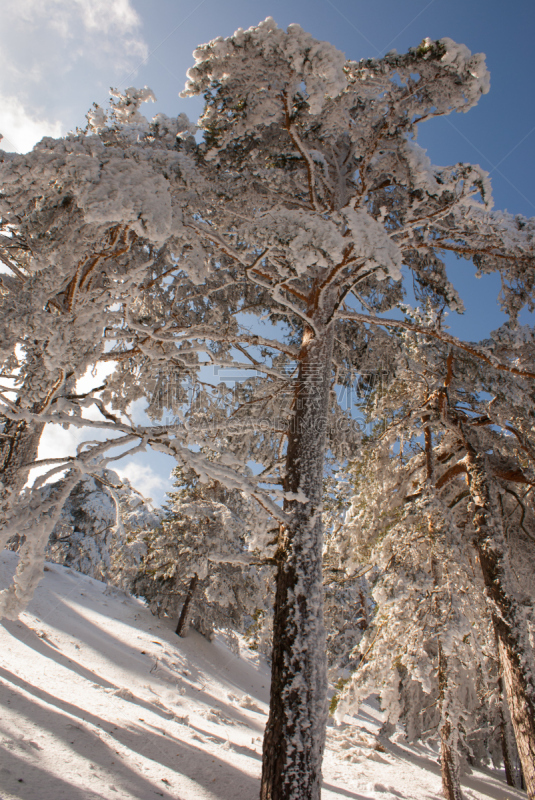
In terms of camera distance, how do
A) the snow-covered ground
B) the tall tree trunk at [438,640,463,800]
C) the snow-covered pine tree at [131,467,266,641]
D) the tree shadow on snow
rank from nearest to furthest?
the snow-covered ground
the tree shadow on snow
the tall tree trunk at [438,640,463,800]
the snow-covered pine tree at [131,467,266,641]

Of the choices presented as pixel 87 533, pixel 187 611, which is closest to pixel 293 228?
pixel 187 611

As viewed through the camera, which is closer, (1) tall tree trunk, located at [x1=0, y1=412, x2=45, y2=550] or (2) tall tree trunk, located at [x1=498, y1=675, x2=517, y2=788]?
(1) tall tree trunk, located at [x1=0, y1=412, x2=45, y2=550]

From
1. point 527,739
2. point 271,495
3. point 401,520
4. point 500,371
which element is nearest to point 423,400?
point 500,371

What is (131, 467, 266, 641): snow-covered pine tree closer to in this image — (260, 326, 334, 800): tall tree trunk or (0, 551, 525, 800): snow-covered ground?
(0, 551, 525, 800): snow-covered ground

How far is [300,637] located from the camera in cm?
451

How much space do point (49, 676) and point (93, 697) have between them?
47.2 inches

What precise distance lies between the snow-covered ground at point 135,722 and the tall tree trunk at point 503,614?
10.0ft

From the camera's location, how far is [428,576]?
7.10 m

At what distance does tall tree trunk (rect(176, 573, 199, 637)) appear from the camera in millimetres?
17797

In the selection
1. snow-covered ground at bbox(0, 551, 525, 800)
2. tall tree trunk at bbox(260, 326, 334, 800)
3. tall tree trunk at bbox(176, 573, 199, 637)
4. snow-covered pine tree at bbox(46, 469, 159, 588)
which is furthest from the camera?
snow-covered pine tree at bbox(46, 469, 159, 588)

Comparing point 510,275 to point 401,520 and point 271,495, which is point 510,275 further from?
point 271,495

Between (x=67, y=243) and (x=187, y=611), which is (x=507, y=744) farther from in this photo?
(x=67, y=243)

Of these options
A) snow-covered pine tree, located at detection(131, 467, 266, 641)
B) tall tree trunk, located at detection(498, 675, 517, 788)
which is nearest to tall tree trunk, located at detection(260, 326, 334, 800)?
snow-covered pine tree, located at detection(131, 467, 266, 641)

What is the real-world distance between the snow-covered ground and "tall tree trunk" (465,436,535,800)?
3052 mm
